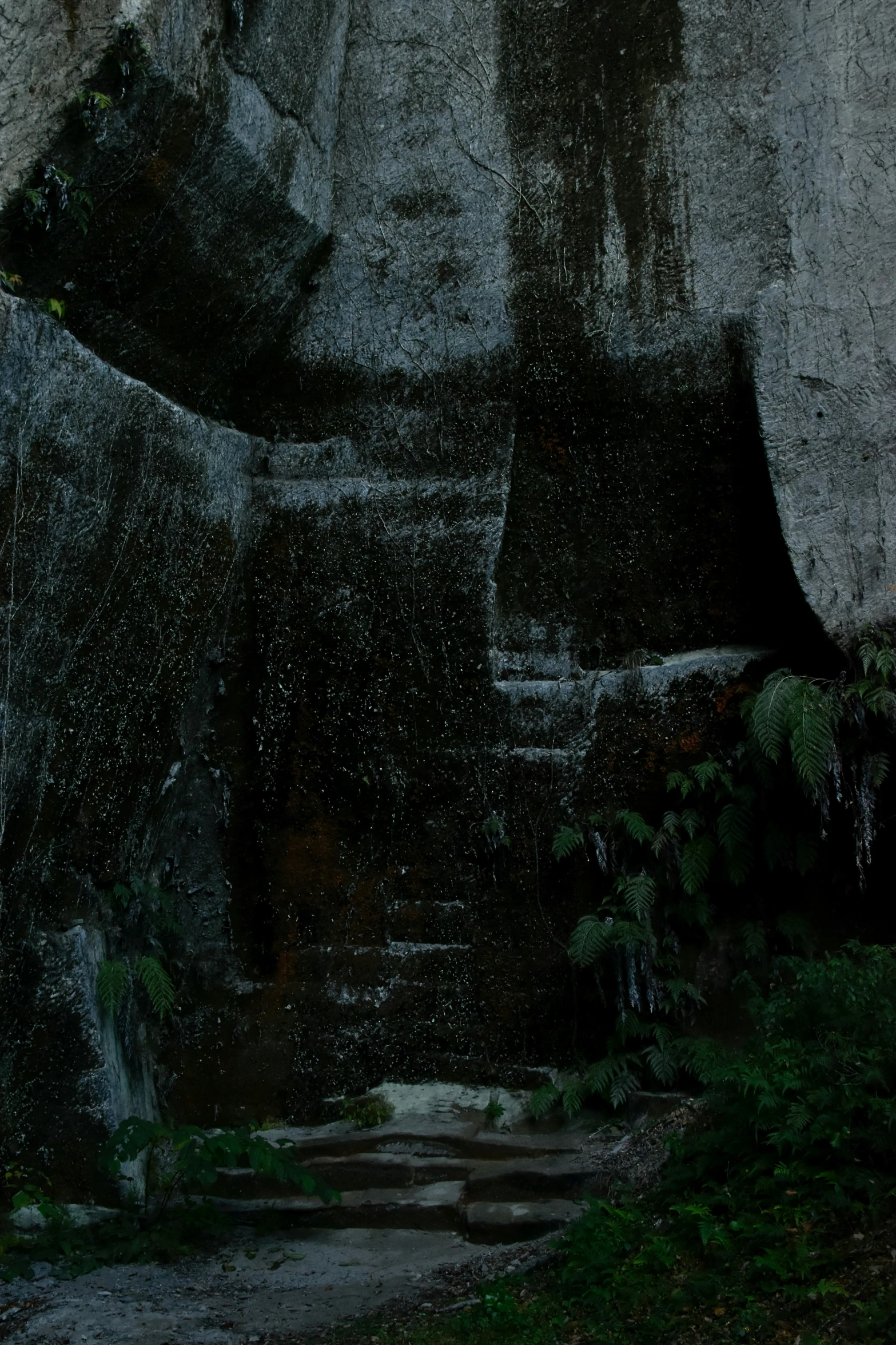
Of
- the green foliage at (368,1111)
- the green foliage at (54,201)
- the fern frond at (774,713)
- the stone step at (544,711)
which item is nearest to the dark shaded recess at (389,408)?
the stone step at (544,711)

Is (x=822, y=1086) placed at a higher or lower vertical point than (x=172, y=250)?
lower

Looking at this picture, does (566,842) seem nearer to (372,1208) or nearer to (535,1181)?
Result: (535,1181)

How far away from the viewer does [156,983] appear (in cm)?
589

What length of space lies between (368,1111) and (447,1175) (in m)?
0.69

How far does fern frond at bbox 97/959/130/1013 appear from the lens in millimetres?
5582

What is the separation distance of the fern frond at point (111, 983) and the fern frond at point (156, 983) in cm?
23

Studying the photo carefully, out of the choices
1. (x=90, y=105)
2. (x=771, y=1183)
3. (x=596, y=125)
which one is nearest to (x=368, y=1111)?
(x=771, y=1183)

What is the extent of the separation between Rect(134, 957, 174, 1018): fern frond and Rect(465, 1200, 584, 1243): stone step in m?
1.81

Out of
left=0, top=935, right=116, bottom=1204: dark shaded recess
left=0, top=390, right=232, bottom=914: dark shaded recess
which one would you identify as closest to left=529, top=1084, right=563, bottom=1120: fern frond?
left=0, top=935, right=116, bottom=1204: dark shaded recess

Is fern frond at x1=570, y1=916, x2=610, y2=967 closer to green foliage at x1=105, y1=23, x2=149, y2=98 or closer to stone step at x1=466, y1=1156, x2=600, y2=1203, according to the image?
stone step at x1=466, y1=1156, x2=600, y2=1203

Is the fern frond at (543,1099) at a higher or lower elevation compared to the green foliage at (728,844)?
lower

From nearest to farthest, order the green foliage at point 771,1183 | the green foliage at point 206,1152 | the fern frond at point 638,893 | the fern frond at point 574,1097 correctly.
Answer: the green foliage at point 771,1183
the green foliage at point 206,1152
the fern frond at point 574,1097
the fern frond at point 638,893

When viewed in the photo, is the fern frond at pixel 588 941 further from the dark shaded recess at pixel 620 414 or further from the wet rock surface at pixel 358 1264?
the dark shaded recess at pixel 620 414

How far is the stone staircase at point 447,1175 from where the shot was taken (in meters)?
5.24
